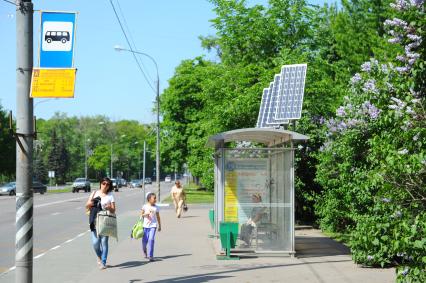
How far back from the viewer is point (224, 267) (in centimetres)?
1212

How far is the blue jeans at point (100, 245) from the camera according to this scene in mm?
11805

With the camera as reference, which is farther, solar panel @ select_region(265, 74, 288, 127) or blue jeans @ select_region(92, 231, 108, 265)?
solar panel @ select_region(265, 74, 288, 127)

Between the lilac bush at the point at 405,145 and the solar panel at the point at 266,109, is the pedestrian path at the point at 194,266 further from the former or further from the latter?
the solar panel at the point at 266,109

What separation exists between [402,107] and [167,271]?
6604 mm

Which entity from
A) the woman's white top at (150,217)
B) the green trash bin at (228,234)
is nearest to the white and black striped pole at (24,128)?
the woman's white top at (150,217)

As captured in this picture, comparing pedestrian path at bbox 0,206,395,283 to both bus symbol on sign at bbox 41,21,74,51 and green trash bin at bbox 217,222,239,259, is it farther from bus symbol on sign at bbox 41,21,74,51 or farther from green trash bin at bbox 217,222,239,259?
bus symbol on sign at bbox 41,21,74,51

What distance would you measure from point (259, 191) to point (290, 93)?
5114 millimetres

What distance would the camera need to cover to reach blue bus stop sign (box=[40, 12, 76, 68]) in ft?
27.9

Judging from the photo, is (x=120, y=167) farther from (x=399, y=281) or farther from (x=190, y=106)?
(x=399, y=281)

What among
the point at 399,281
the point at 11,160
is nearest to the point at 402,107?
the point at 399,281

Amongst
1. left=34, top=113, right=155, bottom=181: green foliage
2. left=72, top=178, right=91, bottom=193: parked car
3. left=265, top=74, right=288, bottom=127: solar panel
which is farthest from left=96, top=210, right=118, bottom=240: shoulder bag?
left=34, top=113, right=155, bottom=181: green foliage

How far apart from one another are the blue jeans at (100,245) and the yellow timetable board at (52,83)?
421cm

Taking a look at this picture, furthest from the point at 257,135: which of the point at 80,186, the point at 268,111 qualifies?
the point at 80,186

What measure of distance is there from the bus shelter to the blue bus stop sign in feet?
18.5
